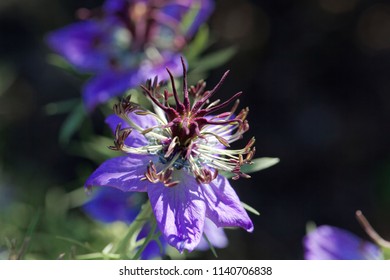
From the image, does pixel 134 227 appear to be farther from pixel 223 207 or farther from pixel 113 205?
pixel 113 205

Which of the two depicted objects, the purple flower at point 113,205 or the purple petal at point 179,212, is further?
the purple flower at point 113,205

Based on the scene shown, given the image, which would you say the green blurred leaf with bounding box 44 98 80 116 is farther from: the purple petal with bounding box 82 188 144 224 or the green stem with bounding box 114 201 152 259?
the green stem with bounding box 114 201 152 259

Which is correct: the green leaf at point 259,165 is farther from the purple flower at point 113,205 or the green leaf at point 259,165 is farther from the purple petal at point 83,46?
the purple petal at point 83,46

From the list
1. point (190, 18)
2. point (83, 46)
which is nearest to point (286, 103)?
point (190, 18)

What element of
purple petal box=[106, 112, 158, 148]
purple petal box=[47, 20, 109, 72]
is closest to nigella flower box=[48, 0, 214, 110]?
purple petal box=[47, 20, 109, 72]

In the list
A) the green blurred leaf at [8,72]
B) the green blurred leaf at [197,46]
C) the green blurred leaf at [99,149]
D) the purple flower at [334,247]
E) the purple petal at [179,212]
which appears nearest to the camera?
the purple petal at [179,212]

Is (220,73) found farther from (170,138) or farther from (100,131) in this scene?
(170,138)

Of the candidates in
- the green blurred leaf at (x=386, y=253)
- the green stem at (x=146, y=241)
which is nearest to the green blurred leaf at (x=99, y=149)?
the green stem at (x=146, y=241)
